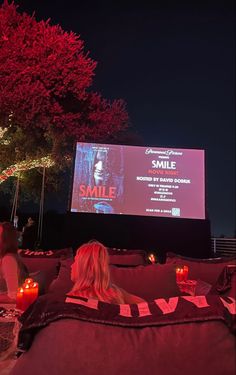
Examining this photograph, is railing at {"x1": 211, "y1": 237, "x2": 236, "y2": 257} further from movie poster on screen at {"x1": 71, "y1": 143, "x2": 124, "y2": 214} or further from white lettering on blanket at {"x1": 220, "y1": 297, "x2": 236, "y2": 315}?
white lettering on blanket at {"x1": 220, "y1": 297, "x2": 236, "y2": 315}

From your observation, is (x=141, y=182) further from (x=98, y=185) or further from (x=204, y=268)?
(x=204, y=268)

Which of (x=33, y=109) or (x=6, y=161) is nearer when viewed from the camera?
(x=33, y=109)

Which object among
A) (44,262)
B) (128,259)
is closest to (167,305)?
(128,259)

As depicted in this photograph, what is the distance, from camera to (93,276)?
163cm

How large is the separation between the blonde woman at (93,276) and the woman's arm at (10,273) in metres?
0.73

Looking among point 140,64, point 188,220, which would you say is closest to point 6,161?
point 188,220

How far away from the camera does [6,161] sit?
32.0 feet

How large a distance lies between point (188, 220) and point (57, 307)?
710 centimetres

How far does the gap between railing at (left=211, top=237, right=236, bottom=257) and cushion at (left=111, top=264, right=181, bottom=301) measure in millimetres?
7480

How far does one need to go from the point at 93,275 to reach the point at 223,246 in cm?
885

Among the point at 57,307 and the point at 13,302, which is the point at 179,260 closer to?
the point at 13,302

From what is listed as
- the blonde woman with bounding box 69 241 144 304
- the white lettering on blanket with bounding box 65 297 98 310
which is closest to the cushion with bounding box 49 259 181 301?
the blonde woman with bounding box 69 241 144 304

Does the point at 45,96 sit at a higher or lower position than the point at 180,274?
higher

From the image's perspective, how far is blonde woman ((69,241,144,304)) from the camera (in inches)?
63.9
